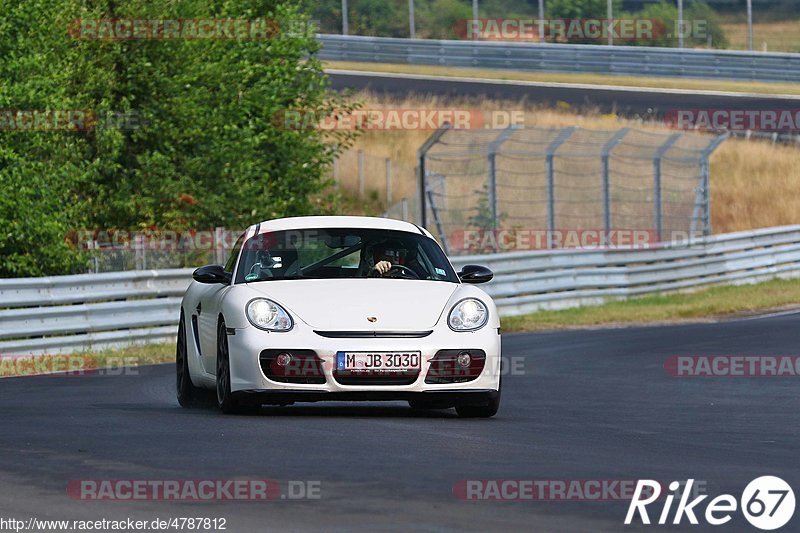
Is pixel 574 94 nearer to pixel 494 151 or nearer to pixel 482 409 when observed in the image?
pixel 494 151

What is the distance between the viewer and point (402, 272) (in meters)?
11.0

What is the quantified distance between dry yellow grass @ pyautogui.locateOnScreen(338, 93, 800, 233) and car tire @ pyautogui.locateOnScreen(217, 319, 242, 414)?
89.3ft

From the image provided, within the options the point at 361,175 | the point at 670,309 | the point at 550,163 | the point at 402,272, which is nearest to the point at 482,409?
the point at 402,272

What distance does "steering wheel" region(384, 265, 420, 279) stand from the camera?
36.0 ft

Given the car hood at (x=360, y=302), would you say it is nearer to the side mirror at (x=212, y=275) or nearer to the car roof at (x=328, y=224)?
the side mirror at (x=212, y=275)

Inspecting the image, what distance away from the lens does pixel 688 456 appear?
8508 mm

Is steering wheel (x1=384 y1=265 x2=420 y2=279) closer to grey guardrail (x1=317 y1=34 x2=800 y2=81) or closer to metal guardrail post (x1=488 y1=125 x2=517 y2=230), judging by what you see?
metal guardrail post (x1=488 y1=125 x2=517 y2=230)

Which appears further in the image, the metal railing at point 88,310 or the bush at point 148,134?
the bush at point 148,134

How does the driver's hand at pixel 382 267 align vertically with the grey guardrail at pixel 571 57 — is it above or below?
above

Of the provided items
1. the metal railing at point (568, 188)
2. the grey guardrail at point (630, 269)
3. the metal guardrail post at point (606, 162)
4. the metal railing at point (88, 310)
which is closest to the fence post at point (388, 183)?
the metal railing at point (568, 188)

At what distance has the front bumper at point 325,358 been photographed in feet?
32.7

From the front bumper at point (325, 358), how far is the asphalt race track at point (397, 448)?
0.58 feet

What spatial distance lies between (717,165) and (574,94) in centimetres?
551

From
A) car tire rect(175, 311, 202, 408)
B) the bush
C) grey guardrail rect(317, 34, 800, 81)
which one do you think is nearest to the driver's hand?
car tire rect(175, 311, 202, 408)
